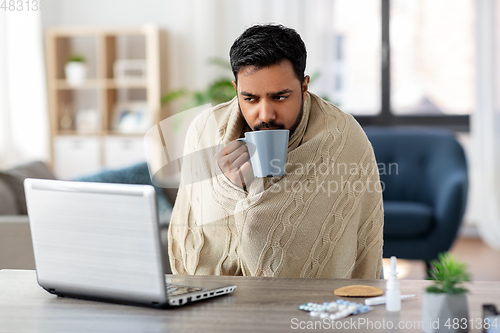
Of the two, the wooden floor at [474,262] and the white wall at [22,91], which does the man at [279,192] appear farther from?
the white wall at [22,91]

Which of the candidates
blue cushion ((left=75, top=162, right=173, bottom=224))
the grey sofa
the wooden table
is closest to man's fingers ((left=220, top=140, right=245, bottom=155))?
the wooden table

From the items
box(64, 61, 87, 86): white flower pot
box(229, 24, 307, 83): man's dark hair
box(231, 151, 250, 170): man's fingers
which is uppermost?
box(64, 61, 87, 86): white flower pot

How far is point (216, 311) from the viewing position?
838 mm

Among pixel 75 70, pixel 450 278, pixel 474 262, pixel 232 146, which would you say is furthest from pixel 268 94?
pixel 75 70

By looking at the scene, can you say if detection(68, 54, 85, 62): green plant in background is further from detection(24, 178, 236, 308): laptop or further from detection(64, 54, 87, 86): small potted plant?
detection(24, 178, 236, 308): laptop

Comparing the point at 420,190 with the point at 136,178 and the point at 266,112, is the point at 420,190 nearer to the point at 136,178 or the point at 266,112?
the point at 136,178

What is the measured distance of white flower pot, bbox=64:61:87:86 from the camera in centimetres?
449

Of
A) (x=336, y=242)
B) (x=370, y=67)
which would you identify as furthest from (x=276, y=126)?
(x=370, y=67)

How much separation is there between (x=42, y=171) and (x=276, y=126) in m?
1.80

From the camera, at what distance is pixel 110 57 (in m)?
4.61

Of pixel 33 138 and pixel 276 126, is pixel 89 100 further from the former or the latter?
pixel 276 126

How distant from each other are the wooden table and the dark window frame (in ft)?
11.9

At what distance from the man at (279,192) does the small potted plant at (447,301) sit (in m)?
0.55

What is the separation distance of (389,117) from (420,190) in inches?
51.2
